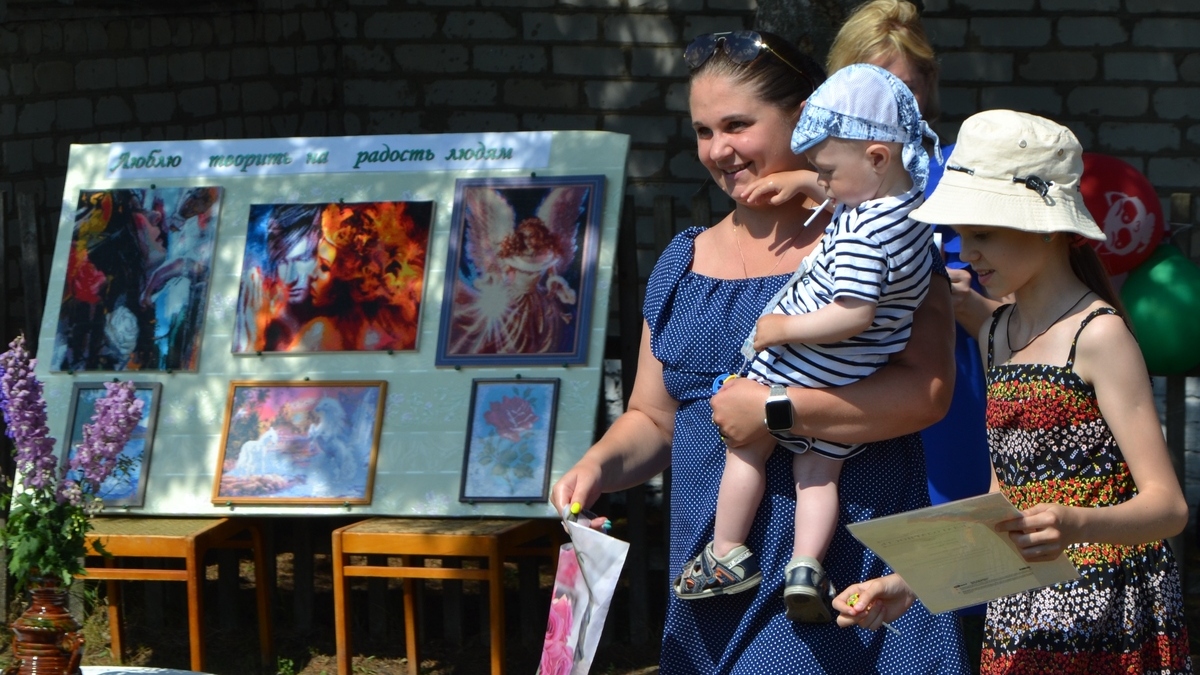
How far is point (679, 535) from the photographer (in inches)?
101

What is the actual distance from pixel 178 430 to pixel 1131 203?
3751 mm

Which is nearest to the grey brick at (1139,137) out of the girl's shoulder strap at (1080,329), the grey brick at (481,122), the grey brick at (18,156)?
the grey brick at (481,122)

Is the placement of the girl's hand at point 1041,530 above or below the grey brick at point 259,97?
below

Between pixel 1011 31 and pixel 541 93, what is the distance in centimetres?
287

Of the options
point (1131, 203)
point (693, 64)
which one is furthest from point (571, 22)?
point (693, 64)

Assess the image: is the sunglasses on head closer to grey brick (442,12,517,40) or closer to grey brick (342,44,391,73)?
grey brick (442,12,517,40)

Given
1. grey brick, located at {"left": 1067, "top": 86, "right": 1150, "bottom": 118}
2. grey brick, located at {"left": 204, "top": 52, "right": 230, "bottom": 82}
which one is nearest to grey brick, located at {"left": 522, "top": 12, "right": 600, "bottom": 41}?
grey brick, located at {"left": 204, "top": 52, "right": 230, "bottom": 82}

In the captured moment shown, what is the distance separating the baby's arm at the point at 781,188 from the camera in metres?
2.41

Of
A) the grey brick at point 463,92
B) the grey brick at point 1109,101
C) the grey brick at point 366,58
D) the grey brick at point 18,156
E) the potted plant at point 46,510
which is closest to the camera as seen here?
the potted plant at point 46,510

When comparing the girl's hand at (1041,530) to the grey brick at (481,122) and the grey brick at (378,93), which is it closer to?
the grey brick at (481,122)

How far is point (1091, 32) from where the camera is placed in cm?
835

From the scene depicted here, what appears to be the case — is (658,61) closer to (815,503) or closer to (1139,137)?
(1139,137)

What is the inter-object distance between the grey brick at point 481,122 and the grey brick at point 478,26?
480 millimetres

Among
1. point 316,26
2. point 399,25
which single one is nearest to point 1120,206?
point 399,25
